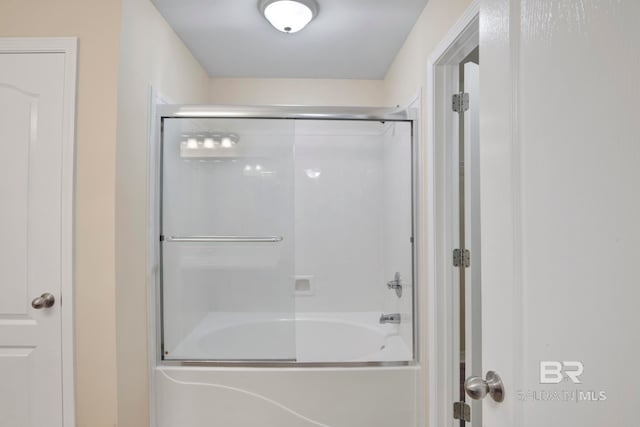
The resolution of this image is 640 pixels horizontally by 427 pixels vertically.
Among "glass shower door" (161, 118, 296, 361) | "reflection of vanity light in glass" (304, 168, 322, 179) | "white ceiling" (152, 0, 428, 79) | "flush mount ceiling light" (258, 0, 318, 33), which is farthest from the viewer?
"reflection of vanity light in glass" (304, 168, 322, 179)

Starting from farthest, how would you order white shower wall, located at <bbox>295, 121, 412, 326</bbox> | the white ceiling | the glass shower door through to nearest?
1. white shower wall, located at <bbox>295, 121, 412, 326</bbox>
2. the glass shower door
3. the white ceiling

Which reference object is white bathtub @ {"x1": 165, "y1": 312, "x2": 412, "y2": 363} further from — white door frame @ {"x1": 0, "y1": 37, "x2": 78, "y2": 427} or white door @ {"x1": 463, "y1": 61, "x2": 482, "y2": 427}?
white door frame @ {"x1": 0, "y1": 37, "x2": 78, "y2": 427}

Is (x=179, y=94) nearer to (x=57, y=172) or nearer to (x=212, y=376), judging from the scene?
(x=57, y=172)

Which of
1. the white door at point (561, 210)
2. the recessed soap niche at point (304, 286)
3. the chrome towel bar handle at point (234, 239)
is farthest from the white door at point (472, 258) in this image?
the recessed soap niche at point (304, 286)

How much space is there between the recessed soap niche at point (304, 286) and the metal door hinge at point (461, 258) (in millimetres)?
1357

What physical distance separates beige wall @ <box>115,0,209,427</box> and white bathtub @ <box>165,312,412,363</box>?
0.31 m

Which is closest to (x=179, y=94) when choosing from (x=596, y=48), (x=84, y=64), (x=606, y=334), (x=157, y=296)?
(x=84, y=64)

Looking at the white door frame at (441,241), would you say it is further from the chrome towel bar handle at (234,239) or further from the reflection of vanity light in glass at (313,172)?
the reflection of vanity light in glass at (313,172)

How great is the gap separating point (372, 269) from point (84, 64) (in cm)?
223
